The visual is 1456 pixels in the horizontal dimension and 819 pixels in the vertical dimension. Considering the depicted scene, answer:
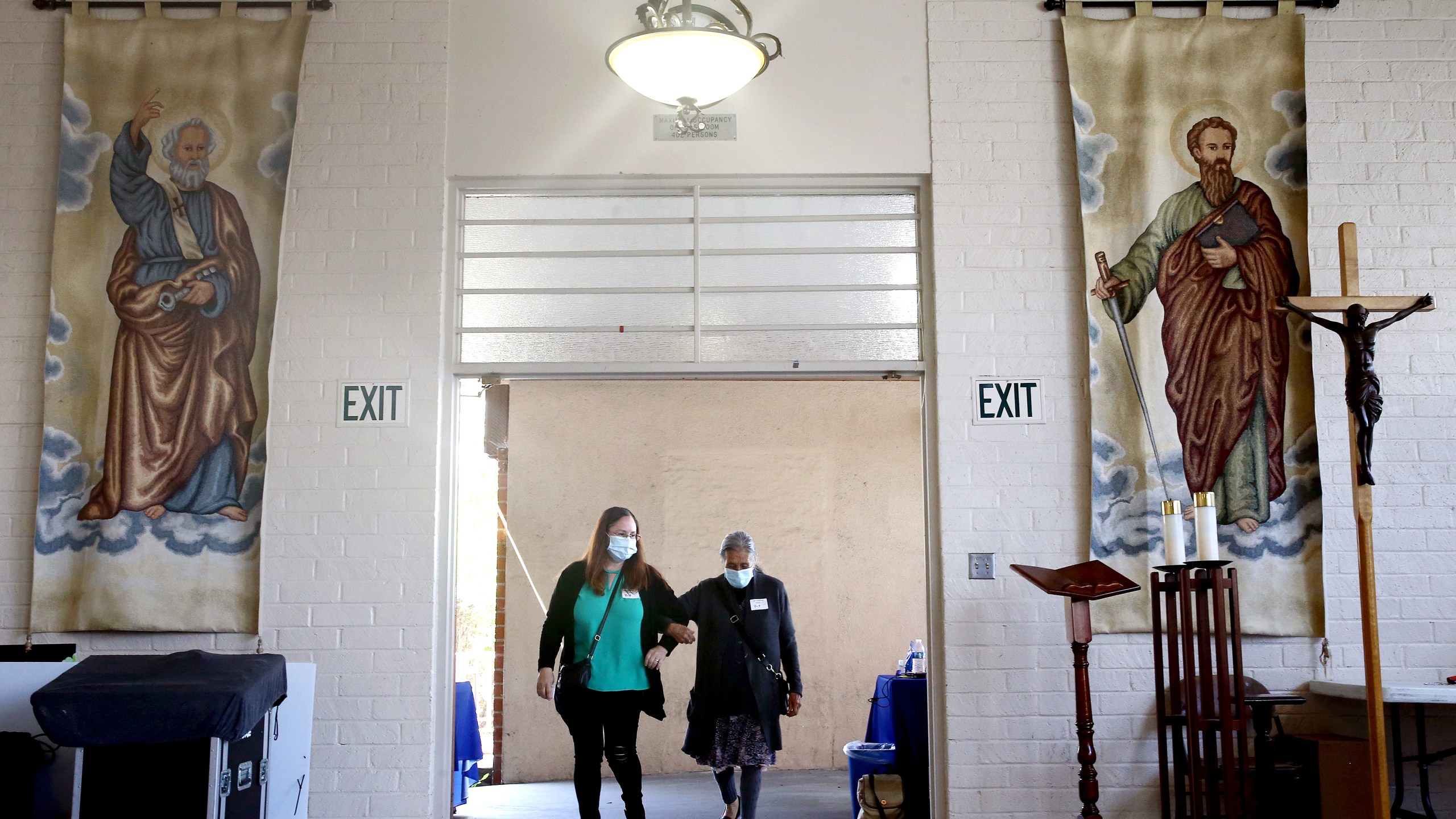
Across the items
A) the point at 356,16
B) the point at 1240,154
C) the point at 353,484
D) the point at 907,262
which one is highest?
the point at 356,16

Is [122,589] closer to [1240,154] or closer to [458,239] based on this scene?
[458,239]

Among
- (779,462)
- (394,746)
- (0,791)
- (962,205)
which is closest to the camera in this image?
(0,791)

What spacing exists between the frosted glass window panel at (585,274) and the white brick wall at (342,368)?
22 centimetres

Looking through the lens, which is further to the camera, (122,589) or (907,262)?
(907,262)

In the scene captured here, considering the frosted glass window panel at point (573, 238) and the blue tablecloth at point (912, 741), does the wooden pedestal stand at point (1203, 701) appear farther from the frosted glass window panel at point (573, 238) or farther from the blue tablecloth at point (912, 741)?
the frosted glass window panel at point (573, 238)

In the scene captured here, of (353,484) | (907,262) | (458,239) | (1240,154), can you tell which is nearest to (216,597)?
(353,484)

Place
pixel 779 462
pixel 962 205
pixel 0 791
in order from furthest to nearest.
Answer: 1. pixel 779 462
2. pixel 962 205
3. pixel 0 791

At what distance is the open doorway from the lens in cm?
789

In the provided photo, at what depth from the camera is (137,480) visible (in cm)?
460

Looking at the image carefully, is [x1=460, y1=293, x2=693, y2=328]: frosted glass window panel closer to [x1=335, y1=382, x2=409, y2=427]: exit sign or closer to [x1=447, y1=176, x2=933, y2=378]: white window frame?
[x1=447, y1=176, x2=933, y2=378]: white window frame

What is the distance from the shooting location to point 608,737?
5.06m

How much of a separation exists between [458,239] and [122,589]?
74.2 inches

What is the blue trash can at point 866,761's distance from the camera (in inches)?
208

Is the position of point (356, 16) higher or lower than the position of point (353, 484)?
higher
